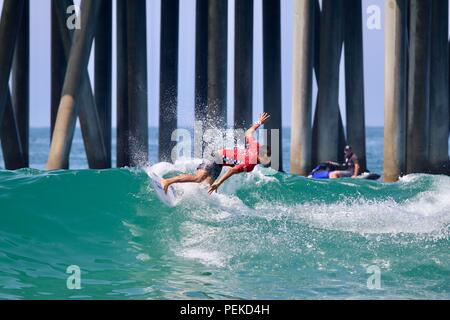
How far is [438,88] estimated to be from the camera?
2116 cm

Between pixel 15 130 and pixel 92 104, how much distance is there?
3.27m

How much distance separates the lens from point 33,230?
39.5ft

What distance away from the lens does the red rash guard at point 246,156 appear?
→ 13156 mm

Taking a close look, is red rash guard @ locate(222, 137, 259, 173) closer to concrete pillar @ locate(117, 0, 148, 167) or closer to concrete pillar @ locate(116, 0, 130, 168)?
concrete pillar @ locate(117, 0, 148, 167)

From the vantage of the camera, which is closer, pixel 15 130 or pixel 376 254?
pixel 376 254

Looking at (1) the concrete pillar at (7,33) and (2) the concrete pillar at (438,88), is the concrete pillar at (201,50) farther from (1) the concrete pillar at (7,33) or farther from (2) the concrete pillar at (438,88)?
(2) the concrete pillar at (438,88)

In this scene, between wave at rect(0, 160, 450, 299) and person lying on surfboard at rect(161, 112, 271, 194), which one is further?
person lying on surfboard at rect(161, 112, 271, 194)

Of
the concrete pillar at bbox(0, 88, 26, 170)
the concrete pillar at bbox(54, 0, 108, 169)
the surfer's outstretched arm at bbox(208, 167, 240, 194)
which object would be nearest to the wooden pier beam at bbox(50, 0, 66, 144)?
the concrete pillar at bbox(0, 88, 26, 170)

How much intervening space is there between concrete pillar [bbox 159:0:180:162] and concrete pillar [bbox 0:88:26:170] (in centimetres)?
382

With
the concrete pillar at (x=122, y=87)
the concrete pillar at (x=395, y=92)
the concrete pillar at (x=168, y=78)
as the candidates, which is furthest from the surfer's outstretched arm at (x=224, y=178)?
the concrete pillar at (x=122, y=87)

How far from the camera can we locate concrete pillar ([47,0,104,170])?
18438mm

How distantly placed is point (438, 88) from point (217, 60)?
5.78 m

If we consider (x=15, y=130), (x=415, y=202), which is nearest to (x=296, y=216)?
(x=415, y=202)

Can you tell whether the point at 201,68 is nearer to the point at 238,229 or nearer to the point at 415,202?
the point at 415,202
